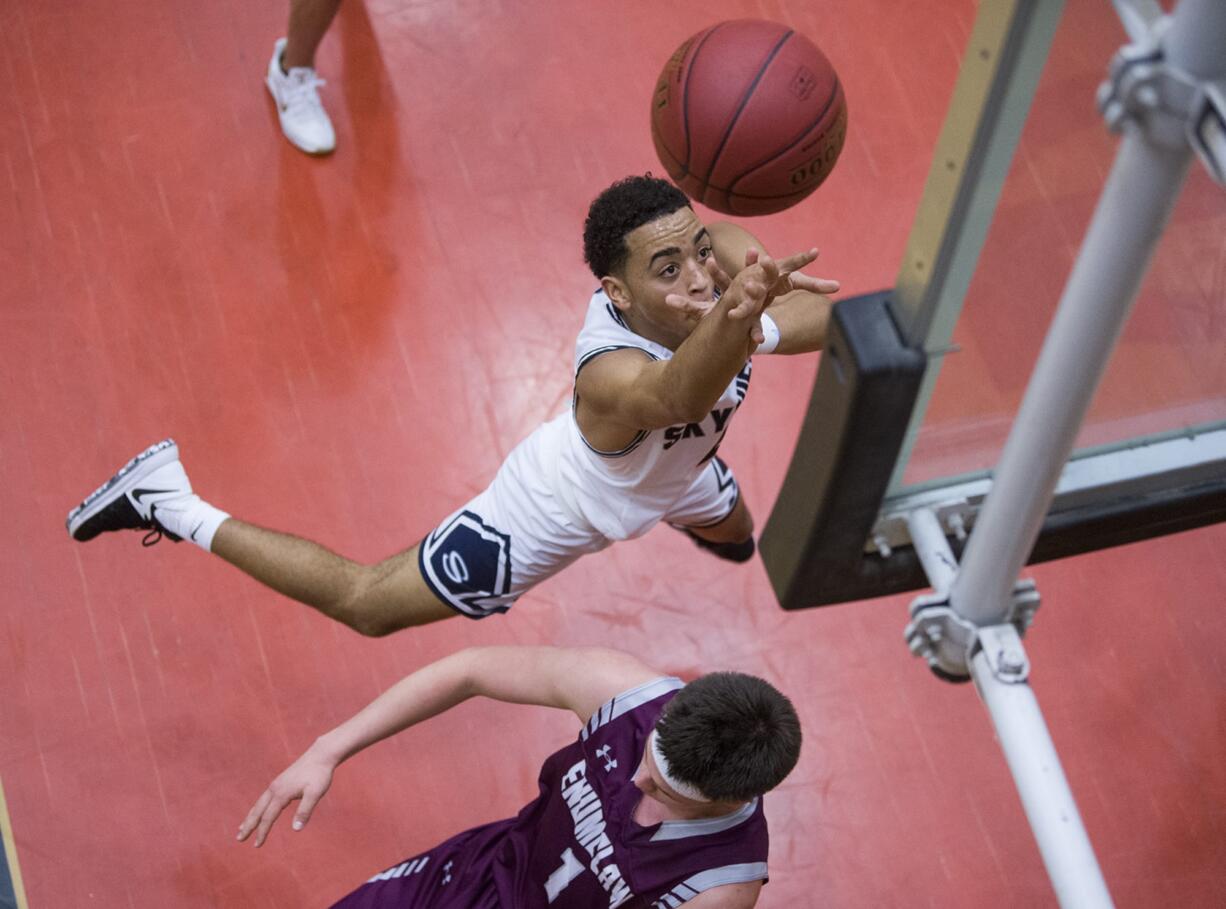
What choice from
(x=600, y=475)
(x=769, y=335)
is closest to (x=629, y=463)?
(x=600, y=475)

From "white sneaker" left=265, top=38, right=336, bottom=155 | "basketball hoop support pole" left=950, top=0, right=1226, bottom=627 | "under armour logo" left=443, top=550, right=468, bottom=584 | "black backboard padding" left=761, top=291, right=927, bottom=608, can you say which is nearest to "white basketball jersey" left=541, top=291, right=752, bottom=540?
"under armour logo" left=443, top=550, right=468, bottom=584

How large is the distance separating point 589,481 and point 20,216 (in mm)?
2600

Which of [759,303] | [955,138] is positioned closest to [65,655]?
[759,303]

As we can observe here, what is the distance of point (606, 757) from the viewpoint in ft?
8.98

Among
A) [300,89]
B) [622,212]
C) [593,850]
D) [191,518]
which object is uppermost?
[300,89]

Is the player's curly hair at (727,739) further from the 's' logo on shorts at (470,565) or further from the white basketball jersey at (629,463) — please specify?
the 's' logo on shorts at (470,565)

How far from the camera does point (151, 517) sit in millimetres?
3744

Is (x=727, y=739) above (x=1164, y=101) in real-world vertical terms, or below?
below

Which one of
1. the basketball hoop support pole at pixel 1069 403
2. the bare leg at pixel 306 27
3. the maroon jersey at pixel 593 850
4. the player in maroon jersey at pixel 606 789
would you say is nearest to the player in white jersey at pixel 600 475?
the player in maroon jersey at pixel 606 789

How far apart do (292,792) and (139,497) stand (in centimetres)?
128

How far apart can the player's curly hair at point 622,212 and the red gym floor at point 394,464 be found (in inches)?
51.1

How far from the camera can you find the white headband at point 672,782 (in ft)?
7.97

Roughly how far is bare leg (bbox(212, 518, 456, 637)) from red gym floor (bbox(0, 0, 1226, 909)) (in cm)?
45

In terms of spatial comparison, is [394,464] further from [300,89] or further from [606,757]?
[606,757]
